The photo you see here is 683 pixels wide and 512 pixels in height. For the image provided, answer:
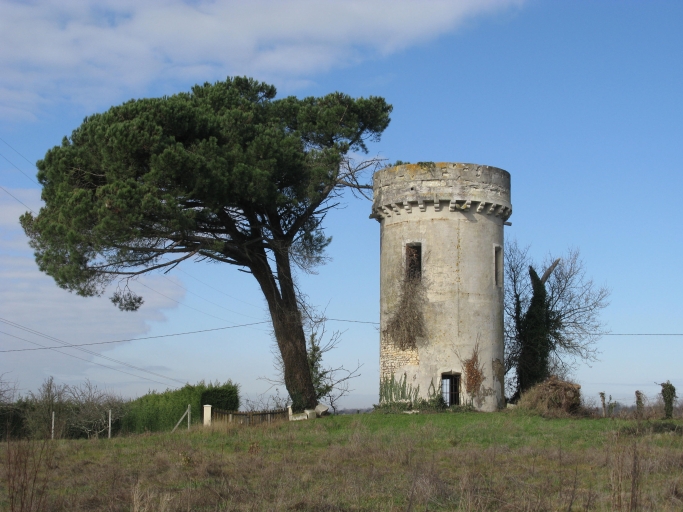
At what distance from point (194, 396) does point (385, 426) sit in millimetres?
7902

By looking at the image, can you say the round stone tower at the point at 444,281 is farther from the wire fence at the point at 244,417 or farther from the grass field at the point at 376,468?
the wire fence at the point at 244,417

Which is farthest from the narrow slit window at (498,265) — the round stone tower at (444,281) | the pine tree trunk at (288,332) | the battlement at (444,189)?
the pine tree trunk at (288,332)

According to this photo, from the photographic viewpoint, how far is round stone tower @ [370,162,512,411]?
74.5ft

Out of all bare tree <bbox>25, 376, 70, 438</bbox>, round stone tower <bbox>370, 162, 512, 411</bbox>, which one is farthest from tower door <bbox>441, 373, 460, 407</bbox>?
bare tree <bbox>25, 376, 70, 438</bbox>

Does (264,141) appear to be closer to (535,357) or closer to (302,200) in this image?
(302,200)

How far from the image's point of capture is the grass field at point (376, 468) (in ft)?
31.0

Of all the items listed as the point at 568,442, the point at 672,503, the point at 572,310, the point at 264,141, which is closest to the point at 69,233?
the point at 264,141

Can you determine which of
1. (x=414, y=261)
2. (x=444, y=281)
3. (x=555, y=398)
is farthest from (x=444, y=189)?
(x=555, y=398)

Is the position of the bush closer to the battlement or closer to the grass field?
the grass field

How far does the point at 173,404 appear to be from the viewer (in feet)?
87.6

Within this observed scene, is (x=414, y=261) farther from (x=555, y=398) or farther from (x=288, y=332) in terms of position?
(x=555, y=398)

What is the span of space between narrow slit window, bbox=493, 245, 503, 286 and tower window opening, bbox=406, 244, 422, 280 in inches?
89.8

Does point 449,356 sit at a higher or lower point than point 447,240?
lower

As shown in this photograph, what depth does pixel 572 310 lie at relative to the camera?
30.6m
